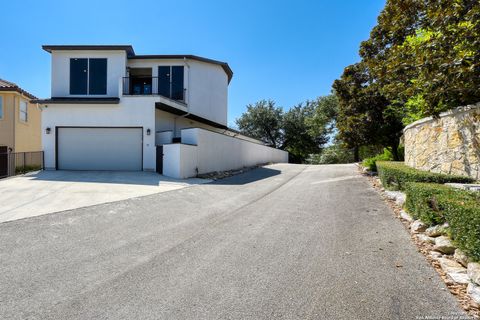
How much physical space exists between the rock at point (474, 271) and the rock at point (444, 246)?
1.97ft

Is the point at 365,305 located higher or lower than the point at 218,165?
lower

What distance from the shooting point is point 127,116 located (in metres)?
14.5

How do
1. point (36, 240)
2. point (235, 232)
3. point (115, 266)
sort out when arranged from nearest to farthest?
point (115, 266)
point (36, 240)
point (235, 232)

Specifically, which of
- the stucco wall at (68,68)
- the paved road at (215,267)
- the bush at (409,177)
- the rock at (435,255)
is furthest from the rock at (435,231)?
the stucco wall at (68,68)

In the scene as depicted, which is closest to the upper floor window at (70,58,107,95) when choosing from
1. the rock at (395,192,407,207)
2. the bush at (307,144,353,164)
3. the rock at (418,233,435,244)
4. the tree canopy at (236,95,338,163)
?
the rock at (395,192,407,207)

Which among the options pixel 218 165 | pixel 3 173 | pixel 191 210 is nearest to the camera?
pixel 191 210

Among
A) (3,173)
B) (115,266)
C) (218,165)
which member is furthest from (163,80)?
(115,266)

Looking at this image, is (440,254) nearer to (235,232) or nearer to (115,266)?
(235,232)

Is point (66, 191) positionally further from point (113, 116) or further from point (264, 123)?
point (264, 123)

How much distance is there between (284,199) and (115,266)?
553cm

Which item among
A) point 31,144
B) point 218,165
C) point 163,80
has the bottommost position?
point 218,165

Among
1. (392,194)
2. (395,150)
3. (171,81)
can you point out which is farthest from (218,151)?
(392,194)

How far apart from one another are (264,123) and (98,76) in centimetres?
2463

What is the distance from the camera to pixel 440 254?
395 centimetres
